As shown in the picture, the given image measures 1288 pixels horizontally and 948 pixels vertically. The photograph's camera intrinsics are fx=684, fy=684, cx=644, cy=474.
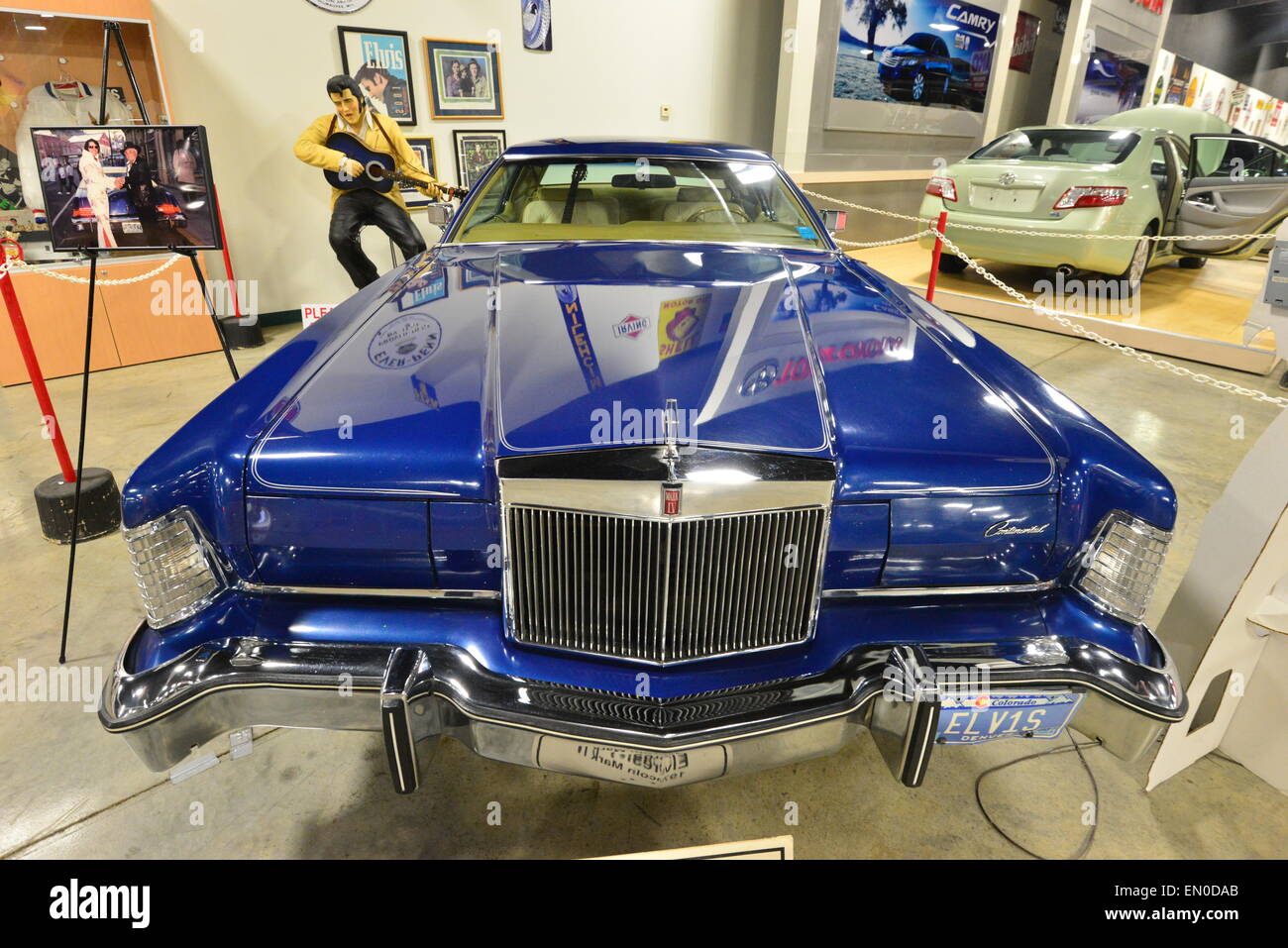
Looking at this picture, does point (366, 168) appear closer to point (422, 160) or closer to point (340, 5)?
point (422, 160)

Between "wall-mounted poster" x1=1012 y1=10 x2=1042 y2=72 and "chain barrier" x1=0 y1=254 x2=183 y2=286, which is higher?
"wall-mounted poster" x1=1012 y1=10 x2=1042 y2=72

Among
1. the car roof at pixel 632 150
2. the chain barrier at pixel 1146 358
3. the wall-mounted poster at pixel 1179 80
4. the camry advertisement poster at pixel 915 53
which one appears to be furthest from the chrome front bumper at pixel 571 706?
the wall-mounted poster at pixel 1179 80

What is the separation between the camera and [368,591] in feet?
4.36

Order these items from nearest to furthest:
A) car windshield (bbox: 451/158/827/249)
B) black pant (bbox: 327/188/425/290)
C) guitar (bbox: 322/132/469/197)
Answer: car windshield (bbox: 451/158/827/249)
guitar (bbox: 322/132/469/197)
black pant (bbox: 327/188/425/290)

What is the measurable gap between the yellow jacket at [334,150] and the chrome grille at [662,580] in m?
3.81

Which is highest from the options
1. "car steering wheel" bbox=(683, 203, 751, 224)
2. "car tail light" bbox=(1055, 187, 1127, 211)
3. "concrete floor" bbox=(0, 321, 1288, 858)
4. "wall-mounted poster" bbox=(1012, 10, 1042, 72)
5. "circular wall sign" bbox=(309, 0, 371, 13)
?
"wall-mounted poster" bbox=(1012, 10, 1042, 72)

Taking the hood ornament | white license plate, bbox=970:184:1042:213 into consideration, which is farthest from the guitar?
white license plate, bbox=970:184:1042:213

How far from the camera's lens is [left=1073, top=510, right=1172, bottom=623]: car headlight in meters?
1.32

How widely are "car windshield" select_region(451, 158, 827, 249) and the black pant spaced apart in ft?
7.07

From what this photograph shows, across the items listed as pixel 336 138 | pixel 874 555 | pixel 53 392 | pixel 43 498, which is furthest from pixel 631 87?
pixel 874 555

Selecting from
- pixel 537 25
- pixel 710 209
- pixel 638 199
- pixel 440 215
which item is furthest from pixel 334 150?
pixel 710 209

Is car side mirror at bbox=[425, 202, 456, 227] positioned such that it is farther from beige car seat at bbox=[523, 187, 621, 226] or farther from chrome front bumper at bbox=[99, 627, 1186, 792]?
chrome front bumper at bbox=[99, 627, 1186, 792]

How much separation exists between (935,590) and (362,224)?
15.2 feet
